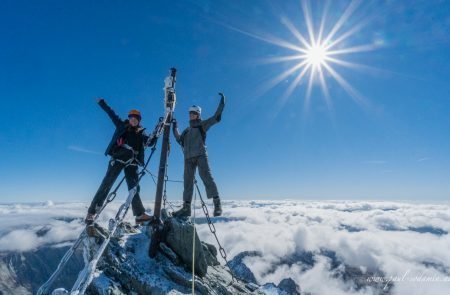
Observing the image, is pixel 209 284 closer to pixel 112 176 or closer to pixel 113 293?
pixel 113 293

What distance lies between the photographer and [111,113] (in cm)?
1013

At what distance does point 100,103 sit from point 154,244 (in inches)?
220

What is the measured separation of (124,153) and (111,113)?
1621 mm

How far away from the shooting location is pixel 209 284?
11.1 m

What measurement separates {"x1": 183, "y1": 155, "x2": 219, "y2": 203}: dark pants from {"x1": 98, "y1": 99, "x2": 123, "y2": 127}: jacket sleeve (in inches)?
119

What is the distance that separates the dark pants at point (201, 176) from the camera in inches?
429

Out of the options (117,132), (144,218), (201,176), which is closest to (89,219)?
(144,218)

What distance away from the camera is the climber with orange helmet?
9586 millimetres

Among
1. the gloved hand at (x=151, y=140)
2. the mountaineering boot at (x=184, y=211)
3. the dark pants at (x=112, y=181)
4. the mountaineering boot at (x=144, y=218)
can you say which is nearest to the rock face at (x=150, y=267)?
the mountaineering boot at (x=184, y=211)

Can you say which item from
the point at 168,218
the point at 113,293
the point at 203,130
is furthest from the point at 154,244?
the point at 203,130

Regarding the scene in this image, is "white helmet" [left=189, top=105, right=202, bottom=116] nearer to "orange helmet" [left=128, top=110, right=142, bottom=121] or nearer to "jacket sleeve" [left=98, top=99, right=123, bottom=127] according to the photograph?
"orange helmet" [left=128, top=110, right=142, bottom=121]

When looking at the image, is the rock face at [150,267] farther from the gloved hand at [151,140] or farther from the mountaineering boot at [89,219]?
the gloved hand at [151,140]

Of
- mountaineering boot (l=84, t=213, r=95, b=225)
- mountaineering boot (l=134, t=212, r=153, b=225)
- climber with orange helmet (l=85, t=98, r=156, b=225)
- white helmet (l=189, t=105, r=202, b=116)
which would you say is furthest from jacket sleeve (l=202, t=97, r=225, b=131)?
mountaineering boot (l=84, t=213, r=95, b=225)

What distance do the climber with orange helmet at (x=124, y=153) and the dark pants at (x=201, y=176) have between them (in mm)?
1768
